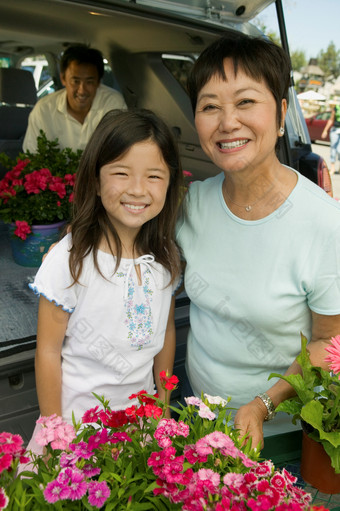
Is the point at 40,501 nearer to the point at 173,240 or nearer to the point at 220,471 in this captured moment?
the point at 220,471

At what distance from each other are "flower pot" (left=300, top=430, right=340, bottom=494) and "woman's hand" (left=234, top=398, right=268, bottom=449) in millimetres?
125

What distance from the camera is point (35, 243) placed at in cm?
275

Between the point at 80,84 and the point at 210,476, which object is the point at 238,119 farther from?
the point at 80,84

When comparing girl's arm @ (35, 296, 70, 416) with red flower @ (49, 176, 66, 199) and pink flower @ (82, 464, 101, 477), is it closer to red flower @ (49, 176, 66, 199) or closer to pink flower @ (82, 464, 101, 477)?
pink flower @ (82, 464, 101, 477)

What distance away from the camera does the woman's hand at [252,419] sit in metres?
1.10

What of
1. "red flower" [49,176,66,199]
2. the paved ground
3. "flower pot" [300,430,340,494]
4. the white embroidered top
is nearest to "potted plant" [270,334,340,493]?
"flower pot" [300,430,340,494]

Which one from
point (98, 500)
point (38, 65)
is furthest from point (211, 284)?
point (38, 65)

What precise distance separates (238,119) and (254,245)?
36cm

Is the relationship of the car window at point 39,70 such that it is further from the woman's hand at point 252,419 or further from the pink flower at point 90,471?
the pink flower at point 90,471

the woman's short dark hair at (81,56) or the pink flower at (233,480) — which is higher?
the woman's short dark hair at (81,56)

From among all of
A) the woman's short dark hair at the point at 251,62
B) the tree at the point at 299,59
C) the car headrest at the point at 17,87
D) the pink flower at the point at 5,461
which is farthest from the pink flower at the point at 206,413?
the tree at the point at 299,59

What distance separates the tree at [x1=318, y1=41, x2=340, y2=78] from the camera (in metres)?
50.1

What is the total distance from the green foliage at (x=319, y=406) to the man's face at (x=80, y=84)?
276 centimetres

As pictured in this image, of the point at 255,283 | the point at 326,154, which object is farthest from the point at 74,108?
the point at 326,154
